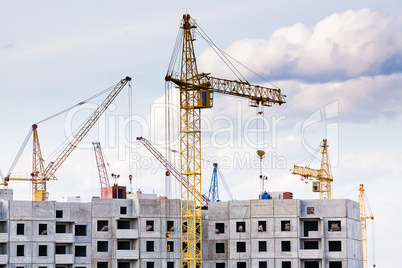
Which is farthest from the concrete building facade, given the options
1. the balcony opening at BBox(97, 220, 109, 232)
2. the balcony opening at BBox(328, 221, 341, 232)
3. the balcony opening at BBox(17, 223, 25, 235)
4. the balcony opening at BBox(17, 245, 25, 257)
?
the balcony opening at BBox(17, 245, 25, 257)

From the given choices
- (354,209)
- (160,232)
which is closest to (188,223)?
(160,232)

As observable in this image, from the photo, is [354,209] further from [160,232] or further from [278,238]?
[160,232]

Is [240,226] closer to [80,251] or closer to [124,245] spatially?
[124,245]

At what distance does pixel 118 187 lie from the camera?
Answer: 174625mm

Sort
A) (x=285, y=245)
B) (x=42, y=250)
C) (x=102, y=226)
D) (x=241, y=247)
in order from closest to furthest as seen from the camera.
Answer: (x=42, y=250) < (x=102, y=226) < (x=285, y=245) < (x=241, y=247)

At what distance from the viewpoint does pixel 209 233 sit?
574 ft

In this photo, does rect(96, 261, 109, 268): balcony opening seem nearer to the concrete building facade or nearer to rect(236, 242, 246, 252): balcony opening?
the concrete building facade

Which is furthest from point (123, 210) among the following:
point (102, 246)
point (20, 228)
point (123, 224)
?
point (20, 228)

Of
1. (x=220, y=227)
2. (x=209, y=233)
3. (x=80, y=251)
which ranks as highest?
(x=220, y=227)

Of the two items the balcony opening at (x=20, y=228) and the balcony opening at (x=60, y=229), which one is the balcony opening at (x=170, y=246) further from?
the balcony opening at (x=20, y=228)

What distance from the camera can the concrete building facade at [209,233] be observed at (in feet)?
546

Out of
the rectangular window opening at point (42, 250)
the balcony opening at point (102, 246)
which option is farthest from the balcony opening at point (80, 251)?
the rectangular window opening at point (42, 250)

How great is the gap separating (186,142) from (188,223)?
46.1 feet

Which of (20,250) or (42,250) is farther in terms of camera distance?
(42,250)
